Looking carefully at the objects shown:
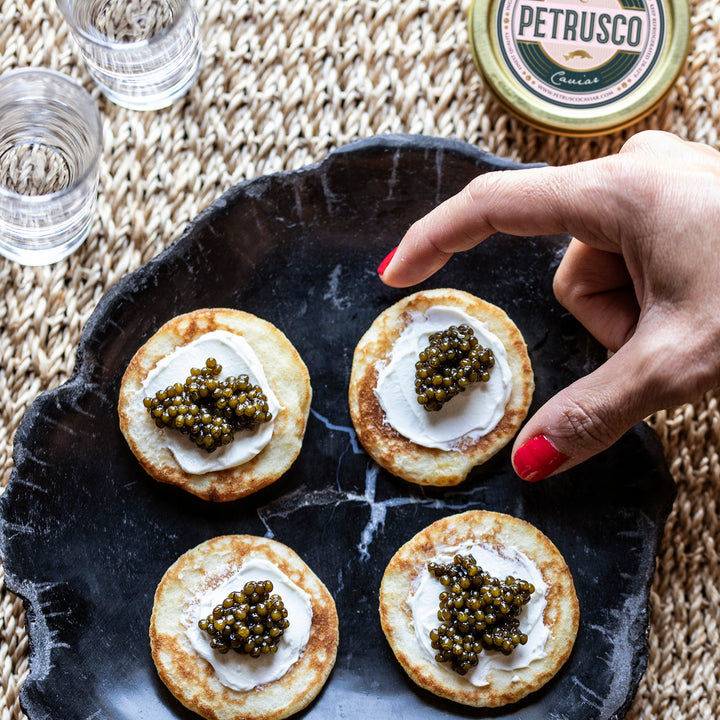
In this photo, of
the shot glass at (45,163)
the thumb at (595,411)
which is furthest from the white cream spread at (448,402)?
the shot glass at (45,163)

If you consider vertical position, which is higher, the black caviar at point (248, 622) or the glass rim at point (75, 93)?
the glass rim at point (75, 93)

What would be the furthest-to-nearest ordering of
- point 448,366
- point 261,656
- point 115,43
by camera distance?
point 115,43 → point 448,366 → point 261,656

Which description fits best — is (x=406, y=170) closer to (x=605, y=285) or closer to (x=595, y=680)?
(x=605, y=285)

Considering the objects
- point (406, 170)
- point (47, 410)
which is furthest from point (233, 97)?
point (47, 410)

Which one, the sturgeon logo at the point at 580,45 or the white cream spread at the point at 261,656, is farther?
the sturgeon logo at the point at 580,45

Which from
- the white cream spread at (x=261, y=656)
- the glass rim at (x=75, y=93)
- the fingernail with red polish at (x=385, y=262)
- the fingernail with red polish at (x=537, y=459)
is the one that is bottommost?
the white cream spread at (x=261, y=656)

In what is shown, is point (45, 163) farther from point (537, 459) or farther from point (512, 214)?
point (537, 459)

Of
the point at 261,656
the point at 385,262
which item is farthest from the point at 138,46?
the point at 261,656

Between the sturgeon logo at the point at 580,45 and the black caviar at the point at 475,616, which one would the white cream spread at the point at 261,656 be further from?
the sturgeon logo at the point at 580,45
